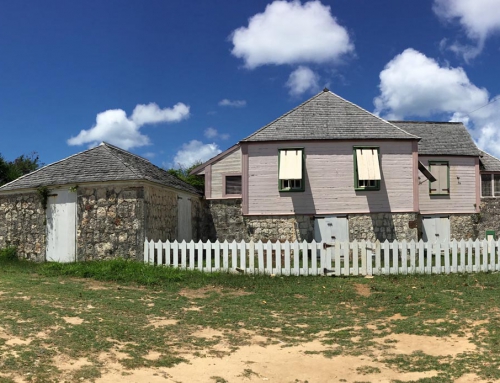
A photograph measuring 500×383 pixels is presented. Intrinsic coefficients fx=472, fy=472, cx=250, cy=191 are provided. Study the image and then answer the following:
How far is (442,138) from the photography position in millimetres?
24953

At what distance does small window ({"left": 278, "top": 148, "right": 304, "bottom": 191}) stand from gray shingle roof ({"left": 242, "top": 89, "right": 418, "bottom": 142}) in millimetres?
610

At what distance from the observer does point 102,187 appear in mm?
15844

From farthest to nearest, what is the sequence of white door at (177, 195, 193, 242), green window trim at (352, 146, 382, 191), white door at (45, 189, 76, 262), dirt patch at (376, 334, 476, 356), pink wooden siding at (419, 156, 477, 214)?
pink wooden siding at (419, 156, 477, 214)
white door at (177, 195, 193, 242)
green window trim at (352, 146, 382, 191)
white door at (45, 189, 76, 262)
dirt patch at (376, 334, 476, 356)

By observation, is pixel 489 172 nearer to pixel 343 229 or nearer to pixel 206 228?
pixel 343 229

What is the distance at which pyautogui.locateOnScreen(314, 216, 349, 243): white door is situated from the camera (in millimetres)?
18812

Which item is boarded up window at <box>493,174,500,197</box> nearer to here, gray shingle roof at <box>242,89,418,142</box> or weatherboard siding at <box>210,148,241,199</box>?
gray shingle roof at <box>242,89,418,142</box>

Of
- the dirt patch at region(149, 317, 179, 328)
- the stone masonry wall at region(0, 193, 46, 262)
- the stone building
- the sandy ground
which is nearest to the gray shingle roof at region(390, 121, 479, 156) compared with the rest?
the stone building

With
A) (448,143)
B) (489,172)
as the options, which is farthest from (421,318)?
(489,172)

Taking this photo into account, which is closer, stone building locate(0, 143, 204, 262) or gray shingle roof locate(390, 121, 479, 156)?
stone building locate(0, 143, 204, 262)

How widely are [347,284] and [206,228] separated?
1109 cm

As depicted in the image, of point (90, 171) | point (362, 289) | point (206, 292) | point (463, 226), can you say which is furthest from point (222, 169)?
point (463, 226)

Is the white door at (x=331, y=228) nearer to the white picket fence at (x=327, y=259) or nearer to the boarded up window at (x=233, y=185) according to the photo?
the white picket fence at (x=327, y=259)

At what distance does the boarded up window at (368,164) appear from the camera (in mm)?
18531

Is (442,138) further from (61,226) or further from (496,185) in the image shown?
(61,226)
